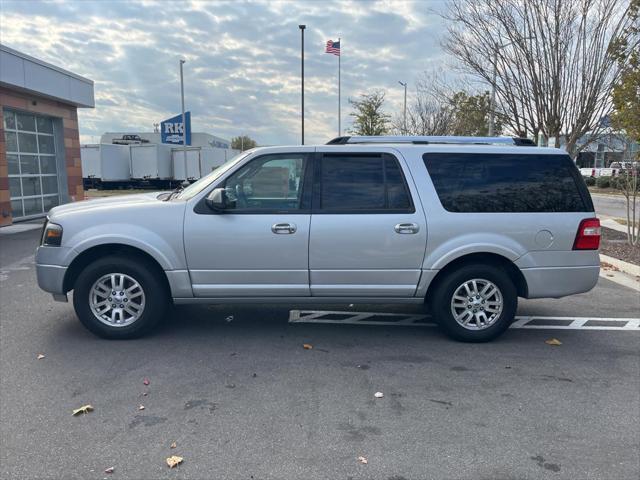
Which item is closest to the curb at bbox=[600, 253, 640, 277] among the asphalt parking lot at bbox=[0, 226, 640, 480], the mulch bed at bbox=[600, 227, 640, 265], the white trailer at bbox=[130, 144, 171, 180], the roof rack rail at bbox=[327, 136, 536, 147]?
the mulch bed at bbox=[600, 227, 640, 265]

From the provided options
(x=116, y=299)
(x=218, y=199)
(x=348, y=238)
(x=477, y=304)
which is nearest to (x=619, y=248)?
(x=477, y=304)

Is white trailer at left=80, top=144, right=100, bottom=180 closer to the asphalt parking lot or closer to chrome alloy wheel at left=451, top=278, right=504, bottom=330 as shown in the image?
the asphalt parking lot

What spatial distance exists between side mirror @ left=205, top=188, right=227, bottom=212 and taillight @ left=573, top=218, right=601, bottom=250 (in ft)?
11.0

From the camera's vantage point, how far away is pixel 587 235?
15.7 feet

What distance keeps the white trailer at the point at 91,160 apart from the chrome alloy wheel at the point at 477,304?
A: 3150 centimetres

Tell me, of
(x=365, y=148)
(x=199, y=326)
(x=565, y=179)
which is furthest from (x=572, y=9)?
(x=199, y=326)

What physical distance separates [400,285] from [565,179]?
6.30 feet

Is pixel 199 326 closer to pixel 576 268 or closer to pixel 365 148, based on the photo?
pixel 365 148

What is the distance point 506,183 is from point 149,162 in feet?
100

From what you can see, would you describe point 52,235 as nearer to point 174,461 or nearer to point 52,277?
point 52,277

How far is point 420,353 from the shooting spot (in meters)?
4.64

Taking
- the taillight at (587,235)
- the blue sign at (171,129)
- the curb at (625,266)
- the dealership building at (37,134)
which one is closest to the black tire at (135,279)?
the taillight at (587,235)

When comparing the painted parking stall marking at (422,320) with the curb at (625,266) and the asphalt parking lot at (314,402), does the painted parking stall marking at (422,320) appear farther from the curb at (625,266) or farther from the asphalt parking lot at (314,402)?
the curb at (625,266)

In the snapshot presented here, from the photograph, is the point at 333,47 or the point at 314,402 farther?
the point at 333,47
